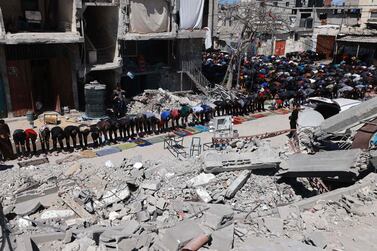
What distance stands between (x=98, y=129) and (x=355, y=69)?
2476 cm

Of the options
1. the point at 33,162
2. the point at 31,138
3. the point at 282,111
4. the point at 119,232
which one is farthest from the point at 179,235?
the point at 282,111

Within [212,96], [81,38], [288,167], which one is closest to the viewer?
[288,167]

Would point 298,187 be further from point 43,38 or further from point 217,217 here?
point 43,38

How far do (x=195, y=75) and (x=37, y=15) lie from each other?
35.3 feet

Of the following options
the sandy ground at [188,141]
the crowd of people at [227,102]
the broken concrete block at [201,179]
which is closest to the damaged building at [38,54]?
the sandy ground at [188,141]

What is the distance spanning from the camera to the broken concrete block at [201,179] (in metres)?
12.5

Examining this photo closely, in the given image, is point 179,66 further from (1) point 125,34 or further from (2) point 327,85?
(2) point 327,85

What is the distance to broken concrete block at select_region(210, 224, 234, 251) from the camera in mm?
8431

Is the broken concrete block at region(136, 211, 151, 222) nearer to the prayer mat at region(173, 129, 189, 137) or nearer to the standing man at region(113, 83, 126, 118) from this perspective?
the prayer mat at region(173, 129, 189, 137)

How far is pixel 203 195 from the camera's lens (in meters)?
11.7

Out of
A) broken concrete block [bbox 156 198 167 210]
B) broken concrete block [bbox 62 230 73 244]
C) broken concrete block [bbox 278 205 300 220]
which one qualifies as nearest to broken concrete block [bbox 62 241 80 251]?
broken concrete block [bbox 62 230 73 244]

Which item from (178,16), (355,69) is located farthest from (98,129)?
(355,69)

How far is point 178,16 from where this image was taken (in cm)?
2392

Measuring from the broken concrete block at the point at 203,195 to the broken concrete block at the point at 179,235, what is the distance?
7.87 ft
